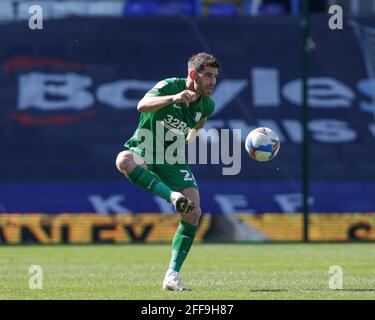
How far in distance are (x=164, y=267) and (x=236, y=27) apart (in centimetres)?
842

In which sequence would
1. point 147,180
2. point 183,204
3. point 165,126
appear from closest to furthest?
1. point 183,204
2. point 147,180
3. point 165,126

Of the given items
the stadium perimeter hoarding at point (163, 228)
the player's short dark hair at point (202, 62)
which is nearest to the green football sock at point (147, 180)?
the player's short dark hair at point (202, 62)

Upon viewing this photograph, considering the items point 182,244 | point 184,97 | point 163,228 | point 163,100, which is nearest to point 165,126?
point 163,100

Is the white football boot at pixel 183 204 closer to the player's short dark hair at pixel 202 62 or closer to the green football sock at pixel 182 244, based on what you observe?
the green football sock at pixel 182 244

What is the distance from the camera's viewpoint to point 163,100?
10.2m

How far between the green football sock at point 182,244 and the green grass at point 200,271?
32cm

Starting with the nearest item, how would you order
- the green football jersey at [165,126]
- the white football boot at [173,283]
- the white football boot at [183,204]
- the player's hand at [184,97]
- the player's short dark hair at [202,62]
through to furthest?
1. the white football boot at [183,204]
2. the player's hand at [184,97]
3. the white football boot at [173,283]
4. the player's short dark hair at [202,62]
5. the green football jersey at [165,126]

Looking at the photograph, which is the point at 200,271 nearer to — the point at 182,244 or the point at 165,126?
the point at 182,244

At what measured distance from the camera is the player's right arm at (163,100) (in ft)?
32.8

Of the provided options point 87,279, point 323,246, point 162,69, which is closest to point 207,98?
point 87,279

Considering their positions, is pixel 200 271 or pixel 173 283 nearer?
pixel 173 283

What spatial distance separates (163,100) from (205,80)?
0.58 meters

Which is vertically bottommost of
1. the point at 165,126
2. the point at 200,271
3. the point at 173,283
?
the point at 200,271
